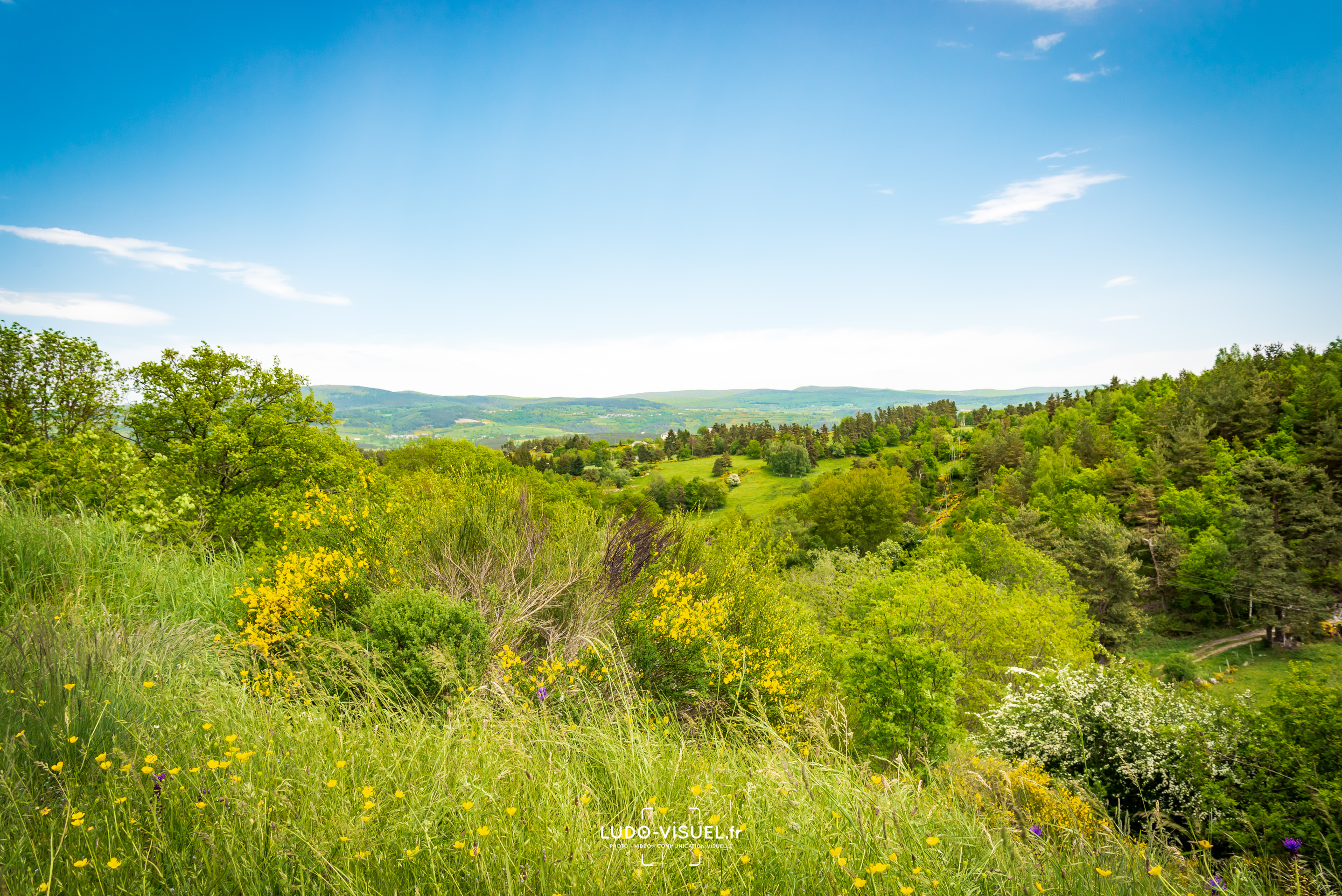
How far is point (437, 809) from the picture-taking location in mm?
2428

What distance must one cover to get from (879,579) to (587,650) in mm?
27109

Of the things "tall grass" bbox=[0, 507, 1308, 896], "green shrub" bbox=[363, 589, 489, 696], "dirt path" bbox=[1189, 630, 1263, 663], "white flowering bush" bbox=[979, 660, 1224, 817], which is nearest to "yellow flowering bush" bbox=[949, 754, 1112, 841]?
"tall grass" bbox=[0, 507, 1308, 896]

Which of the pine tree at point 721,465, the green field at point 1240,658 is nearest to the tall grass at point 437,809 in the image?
the green field at point 1240,658

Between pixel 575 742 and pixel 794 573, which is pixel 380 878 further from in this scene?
pixel 794 573

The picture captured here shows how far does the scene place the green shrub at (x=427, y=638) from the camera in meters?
5.18

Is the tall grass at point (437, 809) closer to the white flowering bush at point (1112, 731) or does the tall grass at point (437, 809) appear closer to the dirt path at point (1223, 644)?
the white flowering bush at point (1112, 731)

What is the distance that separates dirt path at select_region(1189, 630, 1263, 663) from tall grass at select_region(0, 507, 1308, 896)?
51.6 metres

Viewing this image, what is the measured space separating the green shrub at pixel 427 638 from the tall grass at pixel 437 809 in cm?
129

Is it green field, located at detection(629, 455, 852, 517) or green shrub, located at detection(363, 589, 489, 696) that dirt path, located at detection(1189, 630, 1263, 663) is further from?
green shrub, located at detection(363, 589, 489, 696)

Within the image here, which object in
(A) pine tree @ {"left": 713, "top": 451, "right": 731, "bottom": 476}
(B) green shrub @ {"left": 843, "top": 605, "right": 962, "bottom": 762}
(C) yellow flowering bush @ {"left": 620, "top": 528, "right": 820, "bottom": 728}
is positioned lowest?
(A) pine tree @ {"left": 713, "top": 451, "right": 731, "bottom": 476}

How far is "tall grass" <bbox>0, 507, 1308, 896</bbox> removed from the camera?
81.4 inches

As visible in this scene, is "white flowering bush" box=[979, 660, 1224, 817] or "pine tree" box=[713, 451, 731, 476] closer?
"white flowering bush" box=[979, 660, 1224, 817]

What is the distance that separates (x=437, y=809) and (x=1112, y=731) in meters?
18.1

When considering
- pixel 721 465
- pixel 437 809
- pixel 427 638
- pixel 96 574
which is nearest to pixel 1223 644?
pixel 427 638
